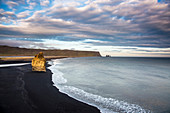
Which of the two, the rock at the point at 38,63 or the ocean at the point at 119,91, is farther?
the rock at the point at 38,63

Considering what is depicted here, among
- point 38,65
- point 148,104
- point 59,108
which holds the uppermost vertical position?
point 38,65

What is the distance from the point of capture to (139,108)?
6715 mm

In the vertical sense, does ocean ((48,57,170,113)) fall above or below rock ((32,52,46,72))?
below

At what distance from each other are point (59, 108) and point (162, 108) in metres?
6.55

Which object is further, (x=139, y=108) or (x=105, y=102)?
(x=105, y=102)

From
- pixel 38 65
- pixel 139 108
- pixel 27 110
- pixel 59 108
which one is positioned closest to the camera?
pixel 27 110

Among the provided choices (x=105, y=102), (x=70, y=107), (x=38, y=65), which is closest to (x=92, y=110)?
(x=70, y=107)

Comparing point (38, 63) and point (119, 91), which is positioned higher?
point (38, 63)

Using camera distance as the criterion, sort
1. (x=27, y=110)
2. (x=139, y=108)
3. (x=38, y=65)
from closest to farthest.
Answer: (x=27, y=110) < (x=139, y=108) < (x=38, y=65)

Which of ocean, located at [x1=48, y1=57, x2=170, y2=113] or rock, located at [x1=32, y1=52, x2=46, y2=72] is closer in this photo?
ocean, located at [x1=48, y1=57, x2=170, y2=113]

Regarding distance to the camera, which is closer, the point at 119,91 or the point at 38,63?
the point at 119,91

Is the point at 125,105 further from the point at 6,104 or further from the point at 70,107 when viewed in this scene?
the point at 6,104

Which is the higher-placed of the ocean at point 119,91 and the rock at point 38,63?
the rock at point 38,63

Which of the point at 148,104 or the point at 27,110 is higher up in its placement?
the point at 27,110
